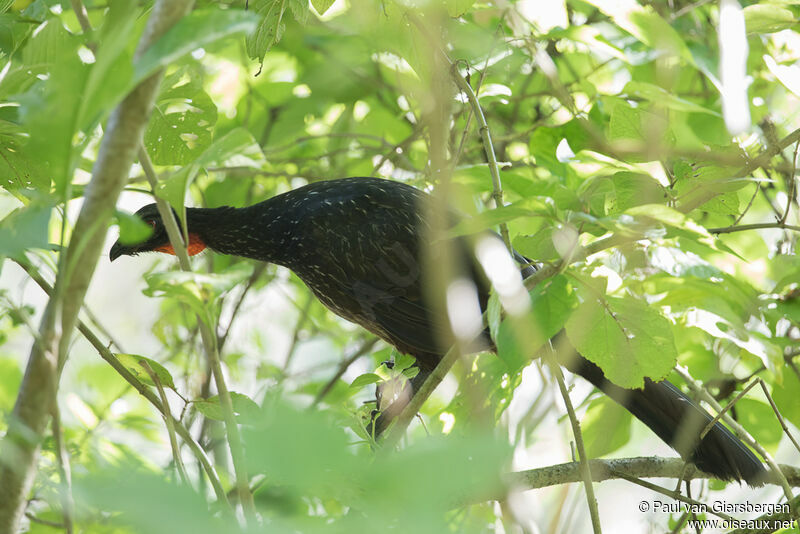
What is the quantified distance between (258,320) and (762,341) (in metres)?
→ 2.96

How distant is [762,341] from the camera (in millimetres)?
1821

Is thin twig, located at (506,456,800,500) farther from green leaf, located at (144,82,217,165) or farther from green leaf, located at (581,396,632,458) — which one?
green leaf, located at (144,82,217,165)

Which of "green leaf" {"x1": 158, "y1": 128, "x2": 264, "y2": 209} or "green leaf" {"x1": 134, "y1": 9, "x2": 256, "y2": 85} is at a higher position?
"green leaf" {"x1": 158, "y1": 128, "x2": 264, "y2": 209}

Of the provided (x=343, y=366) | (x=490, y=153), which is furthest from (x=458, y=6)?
(x=343, y=366)

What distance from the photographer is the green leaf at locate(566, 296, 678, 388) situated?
4.75 ft

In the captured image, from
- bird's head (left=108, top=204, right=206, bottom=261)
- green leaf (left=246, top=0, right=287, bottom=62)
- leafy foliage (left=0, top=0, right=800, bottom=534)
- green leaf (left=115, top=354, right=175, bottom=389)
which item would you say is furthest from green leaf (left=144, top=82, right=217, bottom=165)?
bird's head (left=108, top=204, right=206, bottom=261)

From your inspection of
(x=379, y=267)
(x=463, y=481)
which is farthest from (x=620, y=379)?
(x=379, y=267)

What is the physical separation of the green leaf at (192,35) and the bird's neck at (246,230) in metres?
2.13

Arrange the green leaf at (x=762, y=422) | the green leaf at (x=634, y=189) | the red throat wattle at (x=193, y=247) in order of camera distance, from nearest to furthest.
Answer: the green leaf at (x=634, y=189) < the green leaf at (x=762, y=422) < the red throat wattle at (x=193, y=247)

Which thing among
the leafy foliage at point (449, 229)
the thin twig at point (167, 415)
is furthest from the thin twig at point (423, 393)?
the thin twig at point (167, 415)

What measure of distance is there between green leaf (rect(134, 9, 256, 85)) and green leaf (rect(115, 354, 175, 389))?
34.9 inches

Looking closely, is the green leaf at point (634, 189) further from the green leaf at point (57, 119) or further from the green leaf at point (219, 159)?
the green leaf at point (57, 119)

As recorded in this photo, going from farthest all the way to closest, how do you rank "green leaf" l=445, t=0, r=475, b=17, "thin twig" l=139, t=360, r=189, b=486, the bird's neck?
the bird's neck, "green leaf" l=445, t=0, r=475, b=17, "thin twig" l=139, t=360, r=189, b=486

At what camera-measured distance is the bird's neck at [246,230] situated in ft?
9.84
